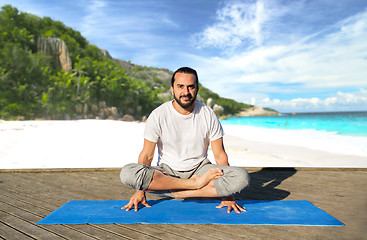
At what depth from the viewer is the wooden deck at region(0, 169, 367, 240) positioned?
1.69 meters

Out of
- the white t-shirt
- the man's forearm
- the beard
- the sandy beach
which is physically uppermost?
the beard

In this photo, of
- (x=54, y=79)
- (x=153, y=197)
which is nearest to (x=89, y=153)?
(x=153, y=197)

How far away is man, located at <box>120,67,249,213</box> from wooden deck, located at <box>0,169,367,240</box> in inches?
14.0

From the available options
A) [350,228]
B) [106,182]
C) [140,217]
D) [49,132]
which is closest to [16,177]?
[106,182]

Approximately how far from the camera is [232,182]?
1.97 metres

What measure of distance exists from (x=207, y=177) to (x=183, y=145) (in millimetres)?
380

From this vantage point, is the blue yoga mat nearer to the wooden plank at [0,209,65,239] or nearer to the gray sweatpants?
the wooden plank at [0,209,65,239]

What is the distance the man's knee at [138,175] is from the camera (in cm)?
197

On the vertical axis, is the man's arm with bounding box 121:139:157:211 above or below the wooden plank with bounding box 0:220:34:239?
above

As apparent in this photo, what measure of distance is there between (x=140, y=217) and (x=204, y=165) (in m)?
0.68

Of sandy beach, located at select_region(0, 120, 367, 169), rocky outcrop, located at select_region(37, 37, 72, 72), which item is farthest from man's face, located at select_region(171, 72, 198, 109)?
rocky outcrop, located at select_region(37, 37, 72, 72)

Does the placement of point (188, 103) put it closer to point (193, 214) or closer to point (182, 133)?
→ point (182, 133)

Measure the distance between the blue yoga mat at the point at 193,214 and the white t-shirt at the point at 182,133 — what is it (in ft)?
1.20

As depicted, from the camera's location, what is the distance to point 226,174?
2027 millimetres
